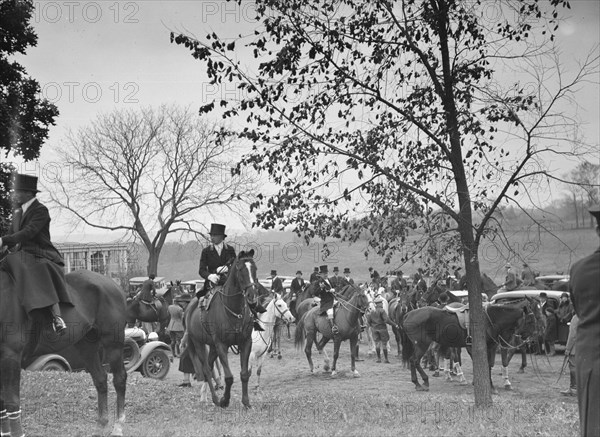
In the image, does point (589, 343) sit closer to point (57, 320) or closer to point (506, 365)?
point (57, 320)

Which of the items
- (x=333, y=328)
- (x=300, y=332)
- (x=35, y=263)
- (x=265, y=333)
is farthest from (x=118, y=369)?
(x=300, y=332)

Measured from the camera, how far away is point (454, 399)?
13.4 meters

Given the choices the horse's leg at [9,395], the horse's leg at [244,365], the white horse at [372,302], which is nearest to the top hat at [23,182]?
the horse's leg at [9,395]

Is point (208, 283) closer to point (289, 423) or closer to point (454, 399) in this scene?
point (289, 423)

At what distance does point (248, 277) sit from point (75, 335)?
3.27 meters

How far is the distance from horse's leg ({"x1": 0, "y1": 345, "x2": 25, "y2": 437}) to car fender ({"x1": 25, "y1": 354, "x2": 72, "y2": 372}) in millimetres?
7172

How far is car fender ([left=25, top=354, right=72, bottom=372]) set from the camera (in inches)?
577

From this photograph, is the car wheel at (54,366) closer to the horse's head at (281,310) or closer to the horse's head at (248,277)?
the horse's head at (281,310)

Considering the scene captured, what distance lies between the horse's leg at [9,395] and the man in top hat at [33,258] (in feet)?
1.96

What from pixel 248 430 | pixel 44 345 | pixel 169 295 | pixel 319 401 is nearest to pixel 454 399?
pixel 319 401

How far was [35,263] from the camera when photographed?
322 inches

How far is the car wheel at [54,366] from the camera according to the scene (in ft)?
48.8

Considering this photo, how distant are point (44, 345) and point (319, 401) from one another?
5.45 meters

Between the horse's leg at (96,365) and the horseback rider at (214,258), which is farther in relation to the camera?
the horseback rider at (214,258)
